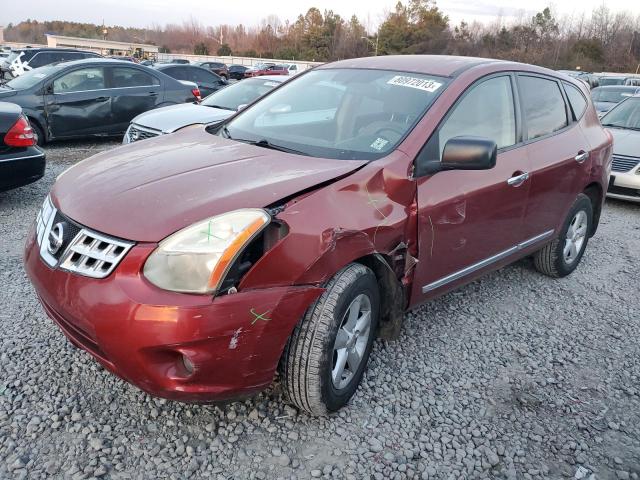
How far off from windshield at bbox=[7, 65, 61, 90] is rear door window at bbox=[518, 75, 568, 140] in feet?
25.3

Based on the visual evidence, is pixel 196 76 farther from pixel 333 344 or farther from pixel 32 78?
pixel 333 344

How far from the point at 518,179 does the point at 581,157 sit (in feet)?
3.55

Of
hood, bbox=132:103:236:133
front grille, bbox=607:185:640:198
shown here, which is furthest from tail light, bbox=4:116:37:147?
front grille, bbox=607:185:640:198

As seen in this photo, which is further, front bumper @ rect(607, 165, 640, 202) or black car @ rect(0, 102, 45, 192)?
front bumper @ rect(607, 165, 640, 202)

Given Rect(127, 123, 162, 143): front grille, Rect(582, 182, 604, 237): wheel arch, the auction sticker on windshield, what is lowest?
Rect(582, 182, 604, 237): wheel arch

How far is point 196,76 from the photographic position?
13.4 m

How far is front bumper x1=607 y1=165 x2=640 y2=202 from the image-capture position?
7027 mm

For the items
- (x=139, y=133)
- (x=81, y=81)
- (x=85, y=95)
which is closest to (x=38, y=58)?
(x=81, y=81)

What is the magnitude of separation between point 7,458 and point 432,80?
9.38ft

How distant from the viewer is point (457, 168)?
2.77m

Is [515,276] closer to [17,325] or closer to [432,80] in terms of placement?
[432,80]

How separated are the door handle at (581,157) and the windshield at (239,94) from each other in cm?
456

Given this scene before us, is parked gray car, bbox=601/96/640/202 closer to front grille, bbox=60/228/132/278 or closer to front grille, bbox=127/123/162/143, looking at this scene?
front grille, bbox=127/123/162/143

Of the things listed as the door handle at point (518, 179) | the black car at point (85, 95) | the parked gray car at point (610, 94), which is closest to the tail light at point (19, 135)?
the black car at point (85, 95)
